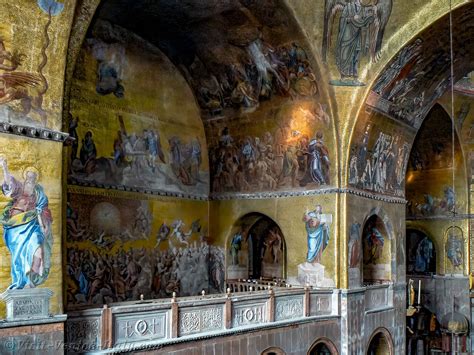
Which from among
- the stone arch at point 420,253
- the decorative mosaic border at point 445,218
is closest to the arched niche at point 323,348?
the stone arch at point 420,253

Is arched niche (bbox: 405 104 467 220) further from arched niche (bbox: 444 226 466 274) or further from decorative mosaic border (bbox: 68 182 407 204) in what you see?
decorative mosaic border (bbox: 68 182 407 204)

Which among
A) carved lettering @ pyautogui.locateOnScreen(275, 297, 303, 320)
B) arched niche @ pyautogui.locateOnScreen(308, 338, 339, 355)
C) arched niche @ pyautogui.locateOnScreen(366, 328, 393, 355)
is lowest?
arched niche @ pyautogui.locateOnScreen(366, 328, 393, 355)

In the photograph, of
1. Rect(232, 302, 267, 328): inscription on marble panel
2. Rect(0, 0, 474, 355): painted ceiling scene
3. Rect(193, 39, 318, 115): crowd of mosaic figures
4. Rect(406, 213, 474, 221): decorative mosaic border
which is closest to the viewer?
Rect(232, 302, 267, 328): inscription on marble panel

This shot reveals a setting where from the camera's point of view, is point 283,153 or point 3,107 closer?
point 3,107

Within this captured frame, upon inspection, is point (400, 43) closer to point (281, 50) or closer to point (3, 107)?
point (281, 50)

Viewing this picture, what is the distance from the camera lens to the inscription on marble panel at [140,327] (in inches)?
Result: 374

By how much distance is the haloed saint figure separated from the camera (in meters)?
8.07

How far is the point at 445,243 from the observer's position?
79.4 feet

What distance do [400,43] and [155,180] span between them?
8207 mm

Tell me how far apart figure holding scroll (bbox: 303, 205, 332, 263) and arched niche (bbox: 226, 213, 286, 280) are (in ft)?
6.28

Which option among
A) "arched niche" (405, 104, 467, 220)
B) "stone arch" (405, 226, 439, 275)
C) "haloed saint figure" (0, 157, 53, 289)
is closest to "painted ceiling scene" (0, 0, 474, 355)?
"haloed saint figure" (0, 157, 53, 289)

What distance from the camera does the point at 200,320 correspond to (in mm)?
11070

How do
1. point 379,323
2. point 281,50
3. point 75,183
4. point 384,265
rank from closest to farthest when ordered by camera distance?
1. point 75,183
2. point 281,50
3. point 379,323
4. point 384,265

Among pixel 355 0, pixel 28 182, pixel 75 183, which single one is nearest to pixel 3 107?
pixel 28 182
